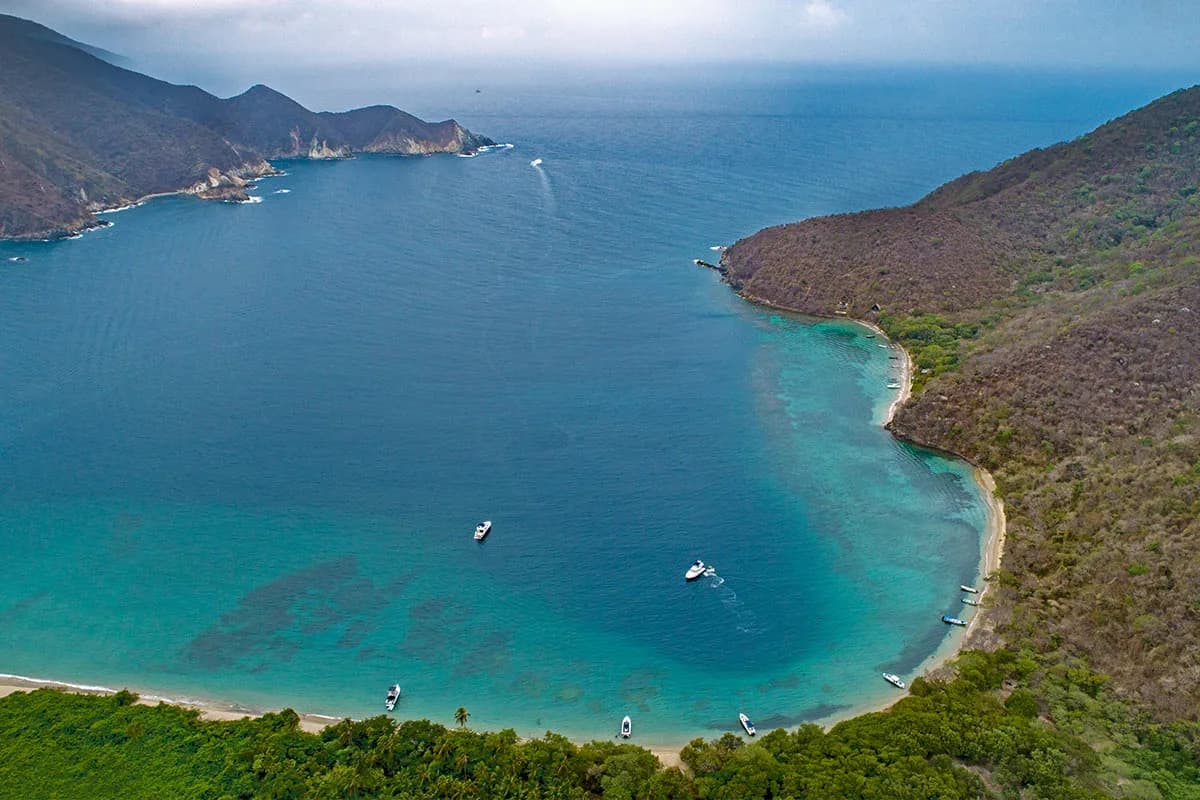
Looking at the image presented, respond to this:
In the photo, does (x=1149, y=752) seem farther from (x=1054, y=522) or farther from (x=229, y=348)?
(x=229, y=348)

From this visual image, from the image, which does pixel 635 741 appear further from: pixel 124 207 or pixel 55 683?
pixel 124 207

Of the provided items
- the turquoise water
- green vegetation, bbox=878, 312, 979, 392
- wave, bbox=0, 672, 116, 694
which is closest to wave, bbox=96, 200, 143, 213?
the turquoise water

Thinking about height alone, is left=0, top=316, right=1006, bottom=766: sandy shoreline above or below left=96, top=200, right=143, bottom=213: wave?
below

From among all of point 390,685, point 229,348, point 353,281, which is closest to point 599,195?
point 353,281

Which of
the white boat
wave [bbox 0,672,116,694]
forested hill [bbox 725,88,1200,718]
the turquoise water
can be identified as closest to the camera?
the white boat

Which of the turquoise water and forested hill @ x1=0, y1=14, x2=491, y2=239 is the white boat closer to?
the turquoise water

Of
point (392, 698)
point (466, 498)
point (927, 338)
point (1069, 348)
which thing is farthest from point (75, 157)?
point (1069, 348)
